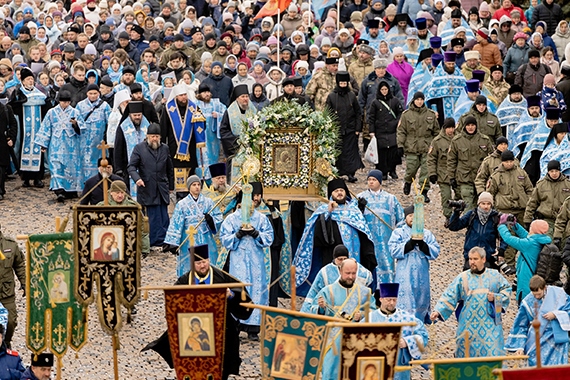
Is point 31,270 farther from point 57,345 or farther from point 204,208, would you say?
point 204,208

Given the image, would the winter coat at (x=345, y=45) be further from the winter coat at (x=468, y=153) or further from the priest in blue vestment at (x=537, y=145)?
the priest in blue vestment at (x=537, y=145)

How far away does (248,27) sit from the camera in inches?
1277

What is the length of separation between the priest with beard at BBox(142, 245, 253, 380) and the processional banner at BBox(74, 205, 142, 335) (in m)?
0.63

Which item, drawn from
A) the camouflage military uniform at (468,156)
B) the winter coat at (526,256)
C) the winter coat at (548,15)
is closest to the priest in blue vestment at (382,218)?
the winter coat at (526,256)

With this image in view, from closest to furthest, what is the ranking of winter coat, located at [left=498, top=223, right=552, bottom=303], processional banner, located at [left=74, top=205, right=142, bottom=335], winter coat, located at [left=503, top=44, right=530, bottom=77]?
processional banner, located at [left=74, top=205, right=142, bottom=335], winter coat, located at [left=498, top=223, right=552, bottom=303], winter coat, located at [left=503, top=44, right=530, bottom=77]

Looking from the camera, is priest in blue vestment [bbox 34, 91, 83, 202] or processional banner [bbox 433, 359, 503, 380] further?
priest in blue vestment [bbox 34, 91, 83, 202]

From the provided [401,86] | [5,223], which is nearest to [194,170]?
[5,223]

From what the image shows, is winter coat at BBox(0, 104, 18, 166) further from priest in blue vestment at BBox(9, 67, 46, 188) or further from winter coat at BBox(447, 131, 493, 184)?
winter coat at BBox(447, 131, 493, 184)

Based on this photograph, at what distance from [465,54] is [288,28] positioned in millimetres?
4968

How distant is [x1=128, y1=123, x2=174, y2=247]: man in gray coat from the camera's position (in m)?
22.8

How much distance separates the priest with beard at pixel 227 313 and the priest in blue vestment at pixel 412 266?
2.21m

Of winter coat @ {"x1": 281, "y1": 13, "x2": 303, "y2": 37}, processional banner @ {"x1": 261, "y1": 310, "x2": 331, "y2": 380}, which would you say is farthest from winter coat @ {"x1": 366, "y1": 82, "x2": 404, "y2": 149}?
processional banner @ {"x1": 261, "y1": 310, "x2": 331, "y2": 380}

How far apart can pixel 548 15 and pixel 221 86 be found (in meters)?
8.10

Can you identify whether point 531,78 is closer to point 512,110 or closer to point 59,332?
point 512,110
